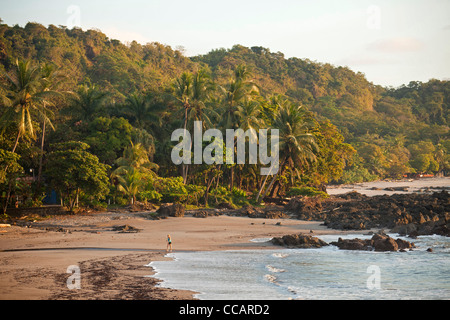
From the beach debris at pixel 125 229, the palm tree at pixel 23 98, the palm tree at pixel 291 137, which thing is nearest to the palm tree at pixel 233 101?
the palm tree at pixel 291 137

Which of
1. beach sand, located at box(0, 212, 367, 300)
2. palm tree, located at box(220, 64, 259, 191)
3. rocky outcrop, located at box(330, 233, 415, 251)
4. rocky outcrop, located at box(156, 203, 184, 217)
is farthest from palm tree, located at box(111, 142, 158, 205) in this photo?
rocky outcrop, located at box(330, 233, 415, 251)

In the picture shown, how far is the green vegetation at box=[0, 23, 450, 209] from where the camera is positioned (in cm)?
2653

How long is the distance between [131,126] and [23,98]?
1039 cm

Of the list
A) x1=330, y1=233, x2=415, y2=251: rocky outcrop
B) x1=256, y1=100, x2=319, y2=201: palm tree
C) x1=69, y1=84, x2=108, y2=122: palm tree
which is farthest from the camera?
x1=256, y1=100, x2=319, y2=201: palm tree

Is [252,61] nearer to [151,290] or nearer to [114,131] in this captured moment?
[114,131]

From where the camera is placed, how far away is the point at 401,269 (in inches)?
625

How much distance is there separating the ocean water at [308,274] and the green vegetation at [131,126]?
12.8 meters

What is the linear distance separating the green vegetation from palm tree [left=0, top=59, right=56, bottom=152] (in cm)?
6

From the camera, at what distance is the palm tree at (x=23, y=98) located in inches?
1011

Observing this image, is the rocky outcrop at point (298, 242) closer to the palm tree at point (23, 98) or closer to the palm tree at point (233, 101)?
the palm tree at point (23, 98)

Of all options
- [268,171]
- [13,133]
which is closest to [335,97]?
[268,171]

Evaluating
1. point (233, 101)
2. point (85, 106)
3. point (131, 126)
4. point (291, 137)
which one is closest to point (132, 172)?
point (131, 126)

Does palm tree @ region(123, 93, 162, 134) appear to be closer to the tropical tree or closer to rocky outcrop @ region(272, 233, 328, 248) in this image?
the tropical tree
